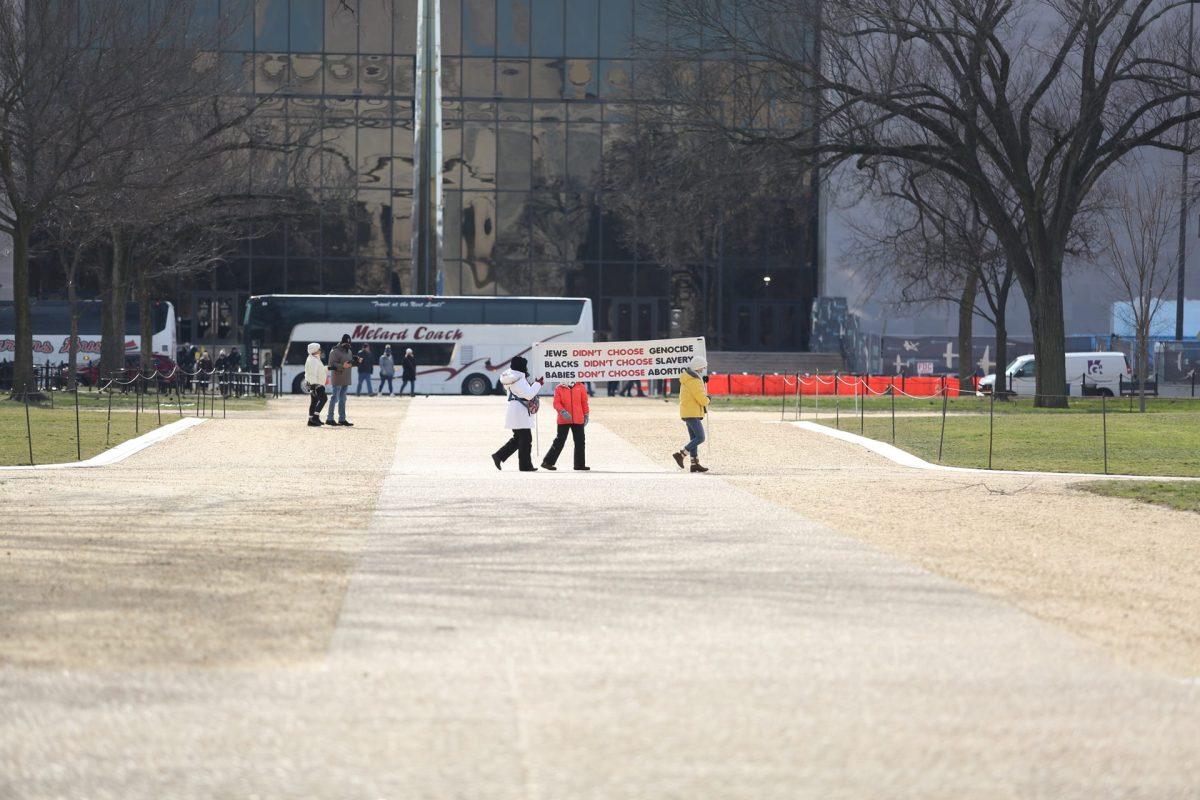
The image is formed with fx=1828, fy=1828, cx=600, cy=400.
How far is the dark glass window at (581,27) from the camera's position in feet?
230

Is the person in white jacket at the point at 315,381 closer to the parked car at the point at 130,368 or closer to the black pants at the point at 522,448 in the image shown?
the black pants at the point at 522,448

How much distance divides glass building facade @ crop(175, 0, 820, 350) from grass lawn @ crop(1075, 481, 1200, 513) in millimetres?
49882

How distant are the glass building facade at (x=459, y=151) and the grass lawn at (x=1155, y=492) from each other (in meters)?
49.9

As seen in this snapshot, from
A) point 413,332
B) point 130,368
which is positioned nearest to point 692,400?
point 130,368

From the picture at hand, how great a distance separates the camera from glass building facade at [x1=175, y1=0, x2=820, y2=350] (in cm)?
6994

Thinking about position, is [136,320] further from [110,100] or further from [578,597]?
[578,597]

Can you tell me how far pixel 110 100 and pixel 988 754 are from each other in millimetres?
35961

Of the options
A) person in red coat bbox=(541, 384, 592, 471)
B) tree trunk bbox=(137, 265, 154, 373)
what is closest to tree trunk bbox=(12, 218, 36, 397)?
tree trunk bbox=(137, 265, 154, 373)

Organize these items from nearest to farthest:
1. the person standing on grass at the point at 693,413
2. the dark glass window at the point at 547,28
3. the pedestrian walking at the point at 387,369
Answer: the person standing on grass at the point at 693,413 → the pedestrian walking at the point at 387,369 → the dark glass window at the point at 547,28

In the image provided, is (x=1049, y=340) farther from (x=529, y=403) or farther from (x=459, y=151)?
(x=459, y=151)

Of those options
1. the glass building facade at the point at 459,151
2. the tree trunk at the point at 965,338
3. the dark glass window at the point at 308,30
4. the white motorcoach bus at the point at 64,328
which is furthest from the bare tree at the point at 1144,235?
the white motorcoach bus at the point at 64,328

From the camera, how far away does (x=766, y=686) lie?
771cm

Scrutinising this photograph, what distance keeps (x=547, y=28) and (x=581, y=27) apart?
1308mm

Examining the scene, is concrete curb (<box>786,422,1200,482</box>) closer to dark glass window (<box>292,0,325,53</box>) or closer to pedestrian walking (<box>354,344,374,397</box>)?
pedestrian walking (<box>354,344,374,397</box>)
